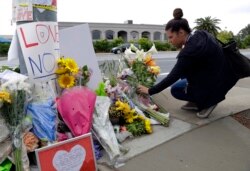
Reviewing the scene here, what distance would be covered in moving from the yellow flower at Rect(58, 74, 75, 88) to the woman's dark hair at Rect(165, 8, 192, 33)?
149 centimetres

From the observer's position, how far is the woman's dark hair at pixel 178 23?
4.48 meters

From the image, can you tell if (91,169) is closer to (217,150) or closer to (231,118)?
(217,150)

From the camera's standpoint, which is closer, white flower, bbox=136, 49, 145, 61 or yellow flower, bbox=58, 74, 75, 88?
yellow flower, bbox=58, 74, 75, 88

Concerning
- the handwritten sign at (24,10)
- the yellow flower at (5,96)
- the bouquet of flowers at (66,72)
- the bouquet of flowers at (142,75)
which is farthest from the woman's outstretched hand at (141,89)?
the yellow flower at (5,96)

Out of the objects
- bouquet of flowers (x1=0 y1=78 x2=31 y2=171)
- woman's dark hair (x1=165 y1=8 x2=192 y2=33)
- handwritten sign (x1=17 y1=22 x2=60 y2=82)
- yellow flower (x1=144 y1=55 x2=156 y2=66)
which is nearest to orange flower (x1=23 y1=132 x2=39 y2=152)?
bouquet of flowers (x1=0 y1=78 x2=31 y2=171)

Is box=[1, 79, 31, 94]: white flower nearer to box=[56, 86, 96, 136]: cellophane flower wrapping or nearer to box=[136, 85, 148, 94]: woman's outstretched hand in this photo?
box=[56, 86, 96, 136]: cellophane flower wrapping

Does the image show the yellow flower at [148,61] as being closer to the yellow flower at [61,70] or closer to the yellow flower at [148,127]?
the yellow flower at [148,127]

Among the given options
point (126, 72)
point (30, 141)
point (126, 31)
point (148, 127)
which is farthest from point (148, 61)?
point (126, 31)

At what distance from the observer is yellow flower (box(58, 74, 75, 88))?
159 inches

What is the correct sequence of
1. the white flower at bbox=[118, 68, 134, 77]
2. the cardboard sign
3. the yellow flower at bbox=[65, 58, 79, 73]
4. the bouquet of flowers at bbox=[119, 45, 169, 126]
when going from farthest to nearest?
the white flower at bbox=[118, 68, 134, 77] < the bouquet of flowers at bbox=[119, 45, 169, 126] < the yellow flower at bbox=[65, 58, 79, 73] < the cardboard sign

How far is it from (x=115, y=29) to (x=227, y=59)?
60529 millimetres

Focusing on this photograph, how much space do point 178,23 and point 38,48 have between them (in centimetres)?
184

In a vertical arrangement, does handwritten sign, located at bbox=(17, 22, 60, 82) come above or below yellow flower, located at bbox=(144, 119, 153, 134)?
above

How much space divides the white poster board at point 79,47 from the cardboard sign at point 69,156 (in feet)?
5.51
